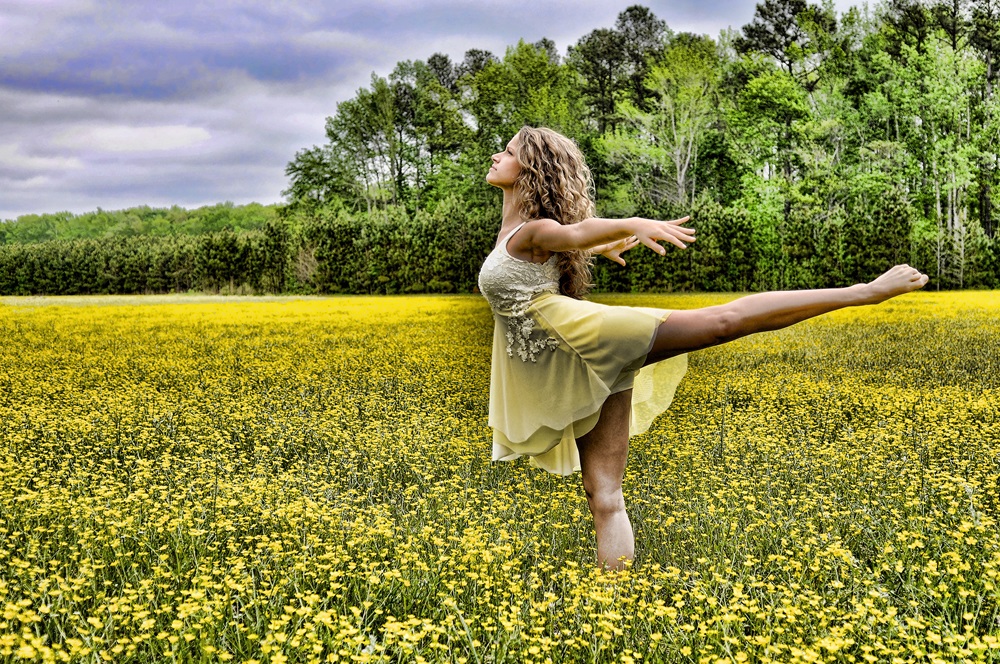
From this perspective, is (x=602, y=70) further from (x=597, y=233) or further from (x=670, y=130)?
(x=597, y=233)

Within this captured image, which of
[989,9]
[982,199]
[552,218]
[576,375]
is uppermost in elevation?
[989,9]

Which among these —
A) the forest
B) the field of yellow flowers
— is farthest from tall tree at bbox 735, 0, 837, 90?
the field of yellow flowers

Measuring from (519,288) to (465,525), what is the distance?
1.62 m

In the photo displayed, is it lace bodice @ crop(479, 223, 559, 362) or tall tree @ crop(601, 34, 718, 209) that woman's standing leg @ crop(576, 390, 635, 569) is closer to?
lace bodice @ crop(479, 223, 559, 362)

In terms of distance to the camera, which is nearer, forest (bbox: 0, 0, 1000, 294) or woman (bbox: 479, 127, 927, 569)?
woman (bbox: 479, 127, 927, 569)

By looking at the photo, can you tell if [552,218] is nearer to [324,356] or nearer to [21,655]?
[21,655]

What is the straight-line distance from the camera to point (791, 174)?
153 feet

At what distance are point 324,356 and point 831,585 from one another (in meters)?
10.2

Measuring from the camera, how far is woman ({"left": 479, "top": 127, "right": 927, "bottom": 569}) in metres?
3.80

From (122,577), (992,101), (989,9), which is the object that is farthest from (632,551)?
(989,9)

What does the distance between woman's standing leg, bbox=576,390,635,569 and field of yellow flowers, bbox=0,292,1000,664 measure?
0.15 metres

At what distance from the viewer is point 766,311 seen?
3.74 metres

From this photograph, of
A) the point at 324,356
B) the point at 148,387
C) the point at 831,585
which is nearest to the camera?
the point at 831,585

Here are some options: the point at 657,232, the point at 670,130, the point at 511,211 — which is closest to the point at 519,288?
the point at 511,211
